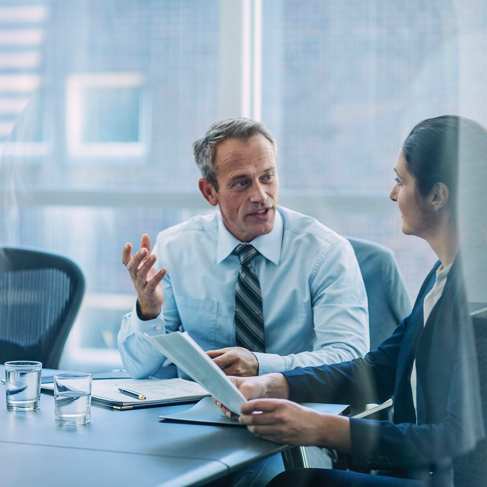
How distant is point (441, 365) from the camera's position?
101 centimetres

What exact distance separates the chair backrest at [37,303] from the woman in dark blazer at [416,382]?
2.54 feet

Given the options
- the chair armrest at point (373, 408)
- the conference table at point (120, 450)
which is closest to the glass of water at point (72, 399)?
the conference table at point (120, 450)

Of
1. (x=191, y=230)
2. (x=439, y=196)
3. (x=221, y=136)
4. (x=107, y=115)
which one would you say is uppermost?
(x=107, y=115)

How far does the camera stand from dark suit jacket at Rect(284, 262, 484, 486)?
3.08 ft

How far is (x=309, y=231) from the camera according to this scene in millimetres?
1638

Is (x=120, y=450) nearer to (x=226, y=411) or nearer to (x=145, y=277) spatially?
(x=226, y=411)

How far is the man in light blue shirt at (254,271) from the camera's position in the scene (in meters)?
1.47

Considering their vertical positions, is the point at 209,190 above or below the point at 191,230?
above

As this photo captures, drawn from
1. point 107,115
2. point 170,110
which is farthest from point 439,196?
point 107,115

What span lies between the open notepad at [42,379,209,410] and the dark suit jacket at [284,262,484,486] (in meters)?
0.20

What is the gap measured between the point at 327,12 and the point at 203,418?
1.58 m

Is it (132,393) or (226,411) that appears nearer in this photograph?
(226,411)

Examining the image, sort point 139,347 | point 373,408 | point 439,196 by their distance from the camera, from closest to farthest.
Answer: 1. point 439,196
2. point 373,408
3. point 139,347

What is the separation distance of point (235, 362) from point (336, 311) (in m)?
0.36
